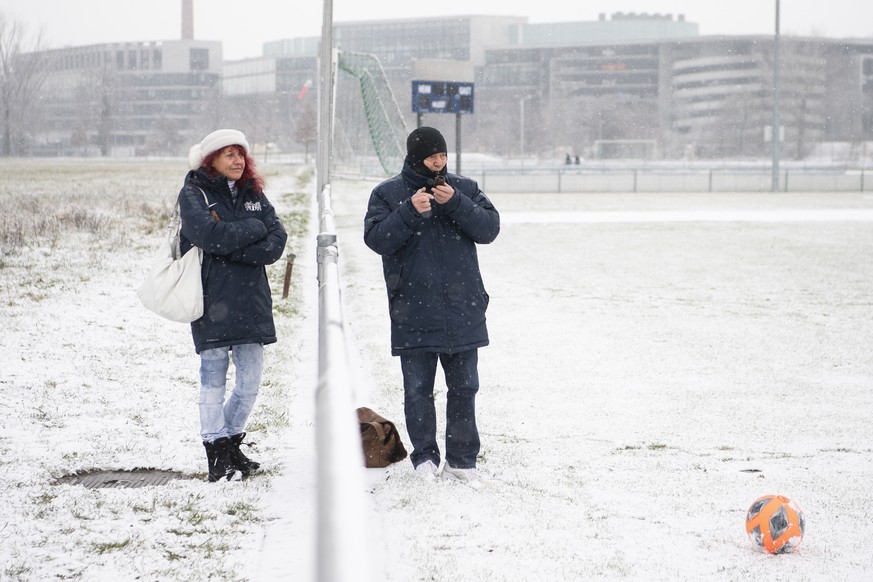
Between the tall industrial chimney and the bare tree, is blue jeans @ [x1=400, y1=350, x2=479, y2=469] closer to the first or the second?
the bare tree

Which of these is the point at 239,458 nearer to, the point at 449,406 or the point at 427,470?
the point at 427,470

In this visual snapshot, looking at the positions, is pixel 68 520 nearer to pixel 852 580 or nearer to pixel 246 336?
pixel 246 336

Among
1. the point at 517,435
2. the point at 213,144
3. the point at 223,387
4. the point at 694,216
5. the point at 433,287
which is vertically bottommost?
the point at 517,435

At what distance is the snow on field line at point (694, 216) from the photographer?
2594 cm

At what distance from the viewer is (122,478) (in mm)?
5184

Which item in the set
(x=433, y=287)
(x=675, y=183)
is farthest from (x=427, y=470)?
(x=675, y=183)

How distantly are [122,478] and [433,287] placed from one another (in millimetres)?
1758

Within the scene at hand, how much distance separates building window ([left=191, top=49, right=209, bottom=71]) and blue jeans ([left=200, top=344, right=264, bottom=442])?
120940mm

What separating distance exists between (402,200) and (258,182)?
2.32 feet

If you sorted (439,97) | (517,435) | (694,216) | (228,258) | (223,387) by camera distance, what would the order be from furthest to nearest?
(439,97) → (694,216) → (517,435) → (223,387) → (228,258)

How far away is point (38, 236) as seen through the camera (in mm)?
16203

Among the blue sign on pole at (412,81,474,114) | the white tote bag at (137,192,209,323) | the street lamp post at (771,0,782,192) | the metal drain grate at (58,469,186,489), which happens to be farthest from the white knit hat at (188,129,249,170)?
the street lamp post at (771,0,782,192)

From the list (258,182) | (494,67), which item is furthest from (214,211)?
(494,67)

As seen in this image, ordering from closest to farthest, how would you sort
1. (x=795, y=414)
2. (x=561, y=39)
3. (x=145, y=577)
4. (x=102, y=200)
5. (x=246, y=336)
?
(x=145, y=577), (x=246, y=336), (x=795, y=414), (x=102, y=200), (x=561, y=39)
